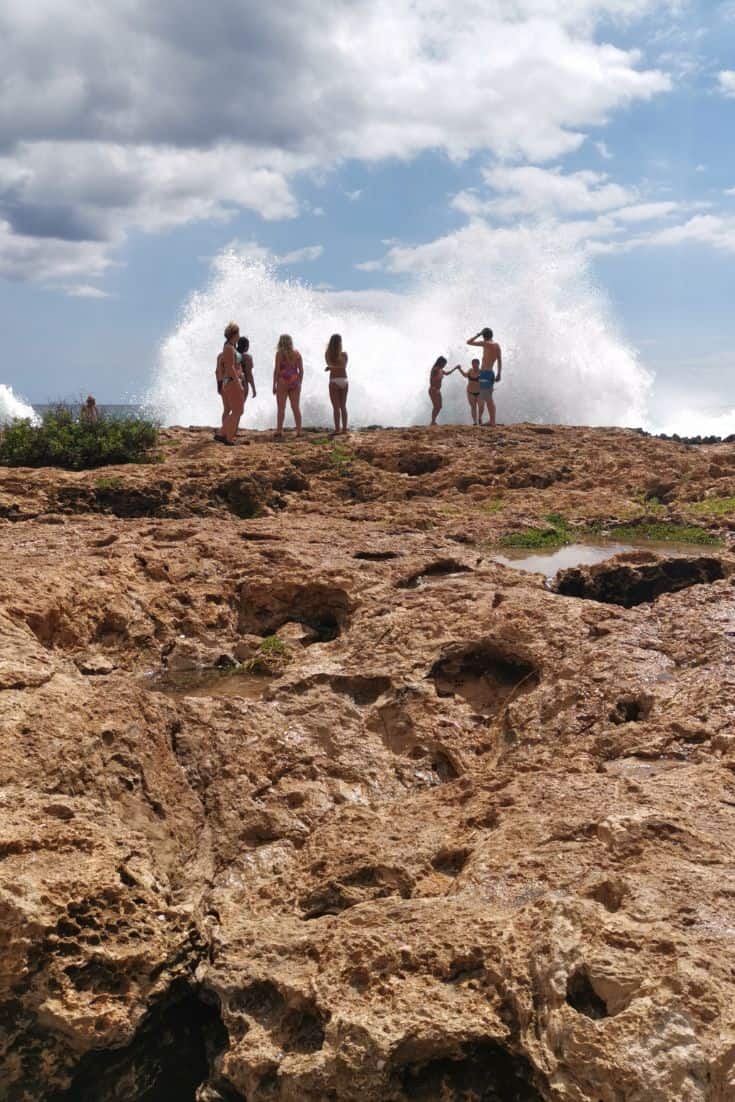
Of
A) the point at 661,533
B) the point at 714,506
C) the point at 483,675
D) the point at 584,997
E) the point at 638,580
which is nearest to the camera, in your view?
the point at 584,997

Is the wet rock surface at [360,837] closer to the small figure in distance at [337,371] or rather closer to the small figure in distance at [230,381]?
the small figure in distance at [230,381]

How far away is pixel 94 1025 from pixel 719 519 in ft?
39.4

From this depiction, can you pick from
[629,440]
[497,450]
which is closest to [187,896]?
[497,450]

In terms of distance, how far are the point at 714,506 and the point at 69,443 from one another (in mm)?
9334

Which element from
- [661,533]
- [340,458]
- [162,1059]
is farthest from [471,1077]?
[340,458]

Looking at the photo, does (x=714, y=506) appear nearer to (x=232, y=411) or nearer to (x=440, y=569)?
(x=232, y=411)

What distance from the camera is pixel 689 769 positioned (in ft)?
14.7

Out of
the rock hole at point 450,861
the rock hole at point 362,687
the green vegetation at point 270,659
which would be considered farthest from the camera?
the green vegetation at point 270,659

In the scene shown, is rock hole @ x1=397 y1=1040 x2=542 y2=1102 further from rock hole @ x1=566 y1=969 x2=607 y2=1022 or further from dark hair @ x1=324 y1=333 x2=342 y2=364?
dark hair @ x1=324 y1=333 x2=342 y2=364

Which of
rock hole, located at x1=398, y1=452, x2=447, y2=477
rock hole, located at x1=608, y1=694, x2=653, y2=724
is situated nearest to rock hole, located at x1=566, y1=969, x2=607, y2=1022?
rock hole, located at x1=608, y1=694, x2=653, y2=724

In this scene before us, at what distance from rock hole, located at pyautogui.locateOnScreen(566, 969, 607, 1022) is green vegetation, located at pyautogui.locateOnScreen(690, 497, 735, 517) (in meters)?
11.8

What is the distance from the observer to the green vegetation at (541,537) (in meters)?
12.4

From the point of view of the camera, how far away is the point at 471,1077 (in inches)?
126

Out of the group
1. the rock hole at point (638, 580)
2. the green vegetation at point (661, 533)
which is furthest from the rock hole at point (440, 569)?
the green vegetation at point (661, 533)
